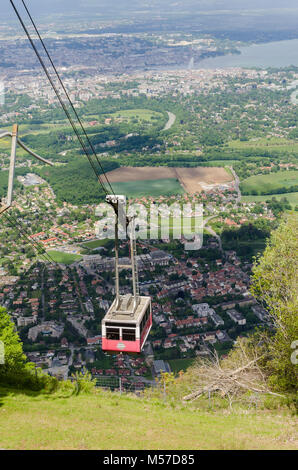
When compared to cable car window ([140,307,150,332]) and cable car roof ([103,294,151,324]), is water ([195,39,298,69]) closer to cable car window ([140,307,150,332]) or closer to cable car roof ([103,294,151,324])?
cable car window ([140,307,150,332])

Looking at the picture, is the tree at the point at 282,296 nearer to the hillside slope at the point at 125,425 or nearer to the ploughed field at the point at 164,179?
the hillside slope at the point at 125,425

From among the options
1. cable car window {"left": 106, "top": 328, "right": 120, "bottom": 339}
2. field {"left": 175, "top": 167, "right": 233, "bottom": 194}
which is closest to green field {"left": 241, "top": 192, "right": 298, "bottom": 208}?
field {"left": 175, "top": 167, "right": 233, "bottom": 194}

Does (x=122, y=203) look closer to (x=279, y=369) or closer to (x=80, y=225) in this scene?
(x=279, y=369)

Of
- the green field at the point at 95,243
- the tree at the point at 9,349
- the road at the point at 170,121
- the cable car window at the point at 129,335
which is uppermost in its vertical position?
the road at the point at 170,121

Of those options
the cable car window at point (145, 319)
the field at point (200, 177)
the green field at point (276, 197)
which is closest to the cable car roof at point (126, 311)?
the cable car window at point (145, 319)

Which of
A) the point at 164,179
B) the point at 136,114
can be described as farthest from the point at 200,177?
the point at 136,114

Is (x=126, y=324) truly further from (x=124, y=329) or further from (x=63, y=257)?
(x=63, y=257)

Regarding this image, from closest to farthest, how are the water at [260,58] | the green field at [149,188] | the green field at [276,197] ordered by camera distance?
the green field at [276,197], the green field at [149,188], the water at [260,58]
